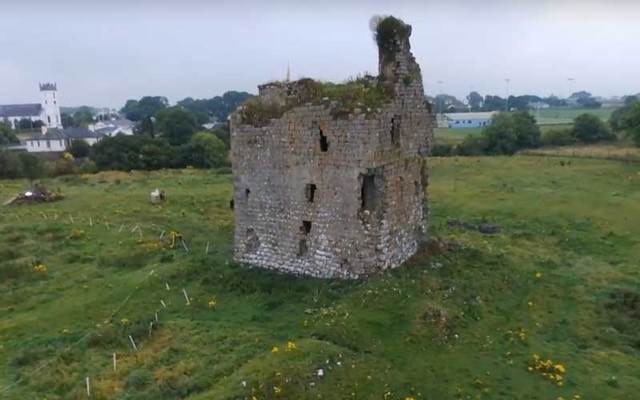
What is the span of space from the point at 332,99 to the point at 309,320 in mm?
7392

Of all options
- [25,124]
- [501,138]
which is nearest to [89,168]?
[501,138]

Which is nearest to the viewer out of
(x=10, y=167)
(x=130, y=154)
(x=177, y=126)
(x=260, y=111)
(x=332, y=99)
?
(x=332, y=99)

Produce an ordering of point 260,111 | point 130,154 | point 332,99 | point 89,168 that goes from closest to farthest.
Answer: point 332,99
point 260,111
point 89,168
point 130,154

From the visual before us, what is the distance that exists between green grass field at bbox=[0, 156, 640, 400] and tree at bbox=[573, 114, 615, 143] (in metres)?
58.2

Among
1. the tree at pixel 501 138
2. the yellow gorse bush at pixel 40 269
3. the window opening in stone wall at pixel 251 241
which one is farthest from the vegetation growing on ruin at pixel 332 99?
the tree at pixel 501 138

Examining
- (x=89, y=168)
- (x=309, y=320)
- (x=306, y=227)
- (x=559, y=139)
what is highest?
(x=559, y=139)

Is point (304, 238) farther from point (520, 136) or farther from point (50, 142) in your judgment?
point (50, 142)

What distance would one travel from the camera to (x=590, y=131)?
86500 millimetres

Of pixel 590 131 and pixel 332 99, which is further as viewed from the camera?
pixel 590 131

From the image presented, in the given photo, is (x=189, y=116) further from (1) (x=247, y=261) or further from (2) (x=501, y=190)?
(1) (x=247, y=261)

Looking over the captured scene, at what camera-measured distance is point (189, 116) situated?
94.4 meters

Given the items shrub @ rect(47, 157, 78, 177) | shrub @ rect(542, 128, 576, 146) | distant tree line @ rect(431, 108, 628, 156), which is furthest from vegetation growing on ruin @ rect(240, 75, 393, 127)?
shrub @ rect(542, 128, 576, 146)

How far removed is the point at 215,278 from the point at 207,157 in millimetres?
51483

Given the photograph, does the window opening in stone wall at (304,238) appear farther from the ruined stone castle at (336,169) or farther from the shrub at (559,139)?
the shrub at (559,139)
